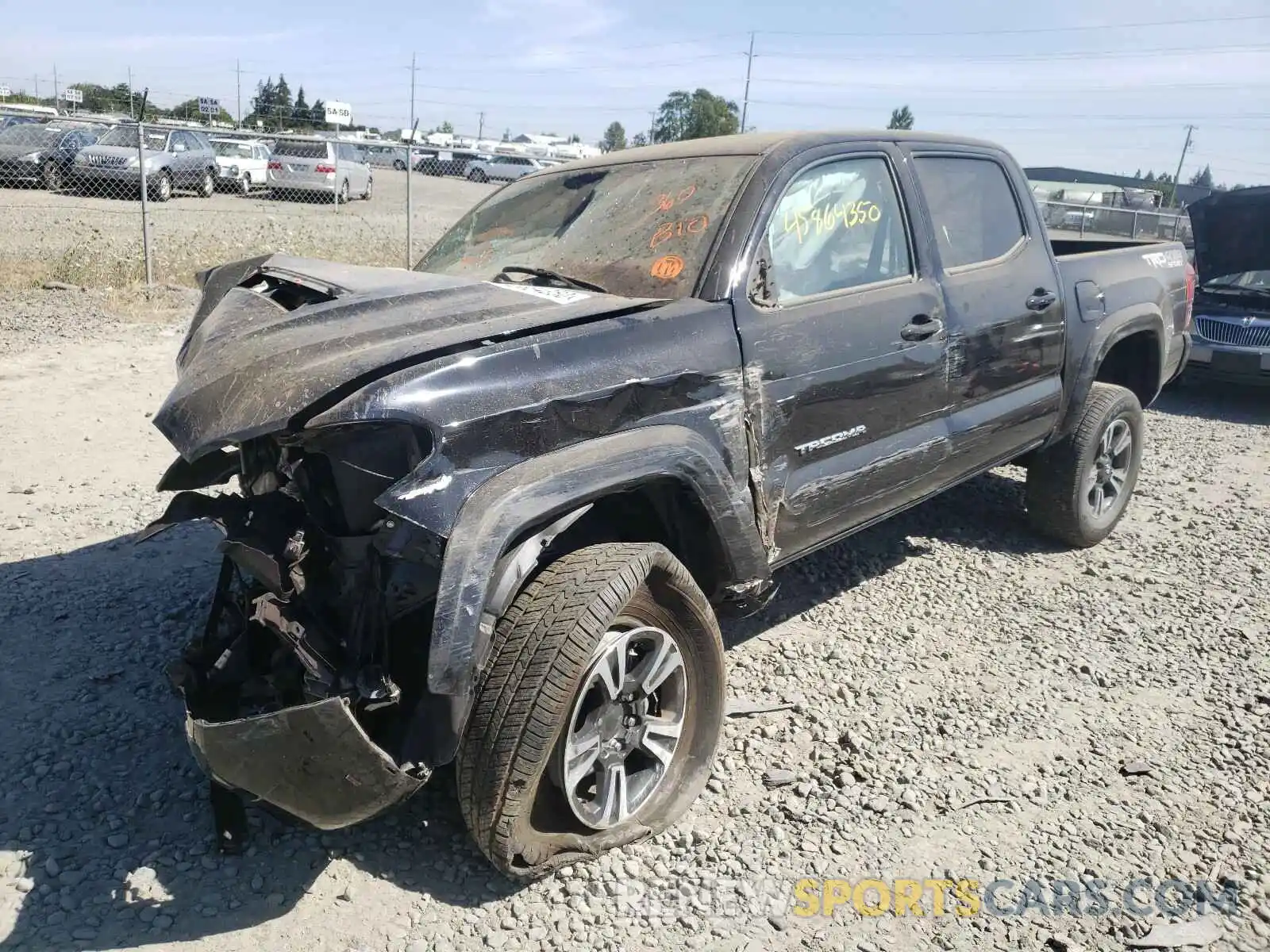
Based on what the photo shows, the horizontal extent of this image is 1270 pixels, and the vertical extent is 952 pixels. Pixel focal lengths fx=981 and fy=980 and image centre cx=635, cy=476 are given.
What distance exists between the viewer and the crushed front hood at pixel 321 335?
242 cm

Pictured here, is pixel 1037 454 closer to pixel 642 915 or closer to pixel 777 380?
pixel 777 380

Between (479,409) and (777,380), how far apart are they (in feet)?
3.70

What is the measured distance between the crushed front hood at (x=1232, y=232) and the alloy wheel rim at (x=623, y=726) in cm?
831

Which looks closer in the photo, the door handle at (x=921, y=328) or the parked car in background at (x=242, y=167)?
the door handle at (x=921, y=328)

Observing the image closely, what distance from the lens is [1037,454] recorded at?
4969 mm

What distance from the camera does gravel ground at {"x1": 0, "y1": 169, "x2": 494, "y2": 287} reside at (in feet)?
35.5

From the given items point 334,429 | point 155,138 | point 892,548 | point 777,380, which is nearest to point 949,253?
point 777,380

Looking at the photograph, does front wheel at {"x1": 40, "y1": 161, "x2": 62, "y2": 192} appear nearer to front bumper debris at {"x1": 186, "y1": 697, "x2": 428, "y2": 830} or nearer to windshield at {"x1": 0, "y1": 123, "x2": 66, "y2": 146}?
windshield at {"x1": 0, "y1": 123, "x2": 66, "y2": 146}

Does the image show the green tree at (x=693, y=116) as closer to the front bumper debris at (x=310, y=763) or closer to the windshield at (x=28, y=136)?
the windshield at (x=28, y=136)

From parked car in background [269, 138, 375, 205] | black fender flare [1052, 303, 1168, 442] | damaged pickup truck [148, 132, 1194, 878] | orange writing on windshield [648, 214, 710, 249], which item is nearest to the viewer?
damaged pickup truck [148, 132, 1194, 878]

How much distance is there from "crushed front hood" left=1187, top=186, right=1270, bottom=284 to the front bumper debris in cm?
916

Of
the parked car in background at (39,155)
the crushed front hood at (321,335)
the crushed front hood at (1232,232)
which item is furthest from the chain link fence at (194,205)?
the crushed front hood at (321,335)

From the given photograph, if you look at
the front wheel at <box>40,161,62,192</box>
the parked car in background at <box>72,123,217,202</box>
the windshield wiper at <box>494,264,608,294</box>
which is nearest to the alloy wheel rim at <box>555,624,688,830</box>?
the windshield wiper at <box>494,264,608,294</box>

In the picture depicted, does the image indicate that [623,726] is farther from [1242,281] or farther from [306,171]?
[306,171]
